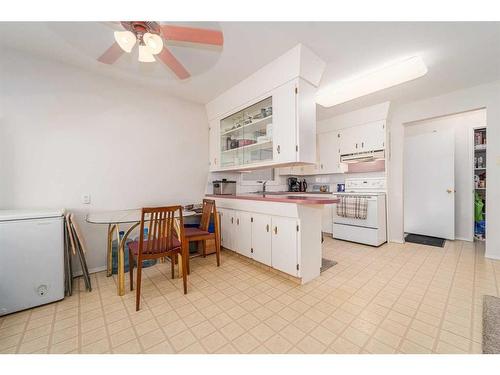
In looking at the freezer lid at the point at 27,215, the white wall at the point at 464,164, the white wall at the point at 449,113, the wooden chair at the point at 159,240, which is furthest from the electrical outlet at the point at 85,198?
the white wall at the point at 464,164

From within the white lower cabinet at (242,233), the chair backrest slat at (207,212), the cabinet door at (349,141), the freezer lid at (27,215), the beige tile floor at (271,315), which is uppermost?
the cabinet door at (349,141)

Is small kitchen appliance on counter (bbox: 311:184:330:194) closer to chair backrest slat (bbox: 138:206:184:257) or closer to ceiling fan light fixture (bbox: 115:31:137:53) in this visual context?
chair backrest slat (bbox: 138:206:184:257)

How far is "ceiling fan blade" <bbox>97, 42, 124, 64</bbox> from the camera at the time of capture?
1.60 metres

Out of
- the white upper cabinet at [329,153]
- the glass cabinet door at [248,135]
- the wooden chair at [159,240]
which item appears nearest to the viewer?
the wooden chair at [159,240]

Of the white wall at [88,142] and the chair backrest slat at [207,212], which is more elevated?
the white wall at [88,142]

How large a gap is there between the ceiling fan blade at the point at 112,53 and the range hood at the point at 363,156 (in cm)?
373

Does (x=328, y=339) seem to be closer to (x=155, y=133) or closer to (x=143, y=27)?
(x=143, y=27)

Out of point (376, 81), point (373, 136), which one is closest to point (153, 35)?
point (376, 81)

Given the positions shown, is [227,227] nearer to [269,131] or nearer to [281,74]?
[269,131]

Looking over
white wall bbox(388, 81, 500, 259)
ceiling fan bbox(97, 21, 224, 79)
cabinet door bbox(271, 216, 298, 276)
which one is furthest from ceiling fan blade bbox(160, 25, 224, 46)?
white wall bbox(388, 81, 500, 259)

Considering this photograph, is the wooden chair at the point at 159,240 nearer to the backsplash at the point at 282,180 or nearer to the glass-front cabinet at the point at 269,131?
the glass-front cabinet at the point at 269,131

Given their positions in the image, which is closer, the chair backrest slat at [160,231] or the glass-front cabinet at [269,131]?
the chair backrest slat at [160,231]

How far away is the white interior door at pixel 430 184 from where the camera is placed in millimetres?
3490

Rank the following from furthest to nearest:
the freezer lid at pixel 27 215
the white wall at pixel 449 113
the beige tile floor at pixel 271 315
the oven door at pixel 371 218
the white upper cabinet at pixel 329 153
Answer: the white upper cabinet at pixel 329 153
the oven door at pixel 371 218
the white wall at pixel 449 113
the freezer lid at pixel 27 215
the beige tile floor at pixel 271 315
